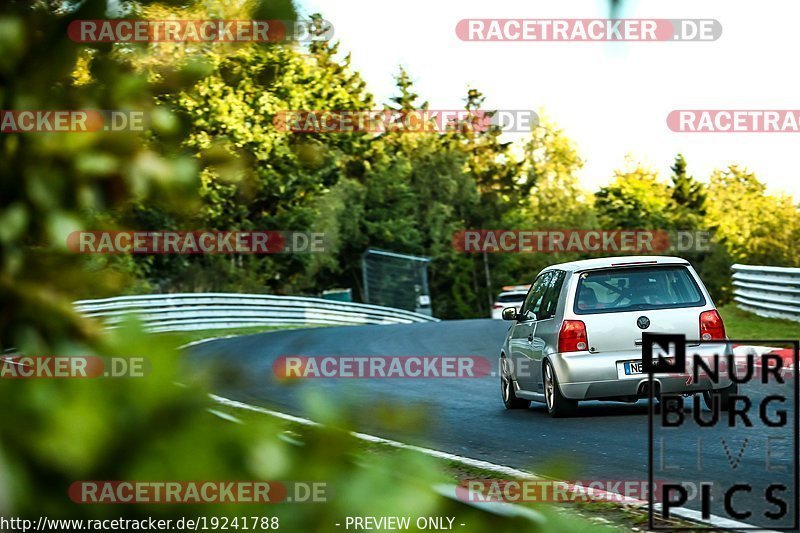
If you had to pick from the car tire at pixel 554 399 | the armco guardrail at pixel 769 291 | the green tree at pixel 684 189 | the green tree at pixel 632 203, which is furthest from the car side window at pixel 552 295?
the green tree at pixel 684 189

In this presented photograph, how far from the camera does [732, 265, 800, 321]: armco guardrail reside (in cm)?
2556

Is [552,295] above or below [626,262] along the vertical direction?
below

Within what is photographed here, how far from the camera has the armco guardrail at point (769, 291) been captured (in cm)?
2556

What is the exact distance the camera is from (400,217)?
7081 centimetres

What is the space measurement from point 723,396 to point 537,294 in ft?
7.60

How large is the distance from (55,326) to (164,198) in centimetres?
19

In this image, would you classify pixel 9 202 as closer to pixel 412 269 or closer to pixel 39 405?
pixel 39 405

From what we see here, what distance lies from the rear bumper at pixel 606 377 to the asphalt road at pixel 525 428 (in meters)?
0.28

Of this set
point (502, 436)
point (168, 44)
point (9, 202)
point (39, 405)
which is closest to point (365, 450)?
point (39, 405)

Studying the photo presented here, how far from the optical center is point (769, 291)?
28219mm
